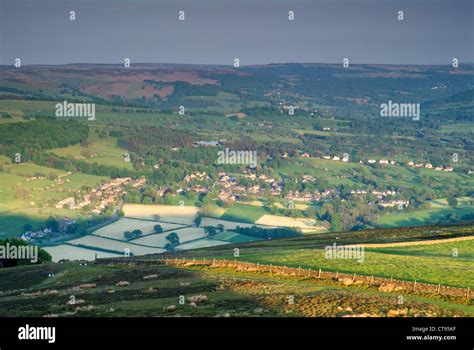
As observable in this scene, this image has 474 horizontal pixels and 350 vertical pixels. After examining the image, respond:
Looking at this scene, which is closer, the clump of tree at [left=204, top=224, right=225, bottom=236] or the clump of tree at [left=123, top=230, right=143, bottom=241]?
the clump of tree at [left=123, top=230, right=143, bottom=241]

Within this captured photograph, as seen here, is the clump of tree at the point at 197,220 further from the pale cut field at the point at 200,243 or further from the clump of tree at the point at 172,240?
the pale cut field at the point at 200,243

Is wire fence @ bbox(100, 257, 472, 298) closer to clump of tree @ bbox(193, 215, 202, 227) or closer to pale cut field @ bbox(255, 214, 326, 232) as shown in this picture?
clump of tree @ bbox(193, 215, 202, 227)

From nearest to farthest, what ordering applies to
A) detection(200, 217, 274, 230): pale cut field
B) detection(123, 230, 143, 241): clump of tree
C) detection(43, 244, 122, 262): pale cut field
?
detection(43, 244, 122, 262): pale cut field
detection(123, 230, 143, 241): clump of tree
detection(200, 217, 274, 230): pale cut field

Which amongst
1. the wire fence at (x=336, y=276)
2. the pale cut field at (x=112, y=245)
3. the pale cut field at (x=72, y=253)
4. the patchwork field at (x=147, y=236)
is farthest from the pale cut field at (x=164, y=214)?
the wire fence at (x=336, y=276)

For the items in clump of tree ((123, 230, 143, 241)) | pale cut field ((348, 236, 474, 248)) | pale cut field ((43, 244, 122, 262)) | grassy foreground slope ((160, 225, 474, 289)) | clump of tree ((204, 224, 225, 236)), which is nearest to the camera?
grassy foreground slope ((160, 225, 474, 289))

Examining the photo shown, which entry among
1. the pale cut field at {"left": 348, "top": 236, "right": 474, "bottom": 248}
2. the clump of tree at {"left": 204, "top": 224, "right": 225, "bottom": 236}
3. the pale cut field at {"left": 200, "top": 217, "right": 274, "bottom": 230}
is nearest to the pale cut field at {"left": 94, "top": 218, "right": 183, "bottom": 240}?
the pale cut field at {"left": 200, "top": 217, "right": 274, "bottom": 230}

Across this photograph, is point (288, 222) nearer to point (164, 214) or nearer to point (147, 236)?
point (164, 214)

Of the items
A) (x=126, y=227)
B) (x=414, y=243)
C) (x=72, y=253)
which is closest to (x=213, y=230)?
(x=126, y=227)
